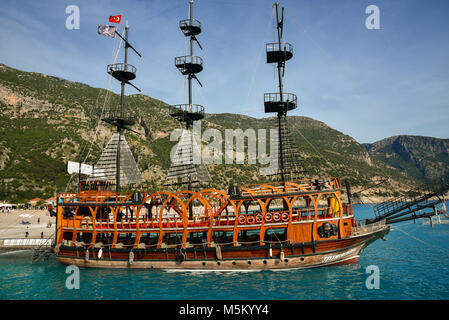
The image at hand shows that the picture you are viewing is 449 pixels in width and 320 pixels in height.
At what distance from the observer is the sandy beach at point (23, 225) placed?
35.1 meters

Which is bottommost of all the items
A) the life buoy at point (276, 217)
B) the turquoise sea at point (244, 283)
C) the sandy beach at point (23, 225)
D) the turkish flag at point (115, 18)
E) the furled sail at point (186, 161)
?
the turquoise sea at point (244, 283)

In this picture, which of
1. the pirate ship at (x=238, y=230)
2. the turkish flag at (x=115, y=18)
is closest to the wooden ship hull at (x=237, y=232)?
the pirate ship at (x=238, y=230)

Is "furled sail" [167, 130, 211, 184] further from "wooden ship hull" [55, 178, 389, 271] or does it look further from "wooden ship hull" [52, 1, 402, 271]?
"wooden ship hull" [55, 178, 389, 271]

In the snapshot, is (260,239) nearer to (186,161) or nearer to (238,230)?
(238,230)

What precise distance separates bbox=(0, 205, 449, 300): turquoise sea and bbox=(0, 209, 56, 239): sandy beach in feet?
51.1

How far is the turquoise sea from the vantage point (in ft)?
46.2

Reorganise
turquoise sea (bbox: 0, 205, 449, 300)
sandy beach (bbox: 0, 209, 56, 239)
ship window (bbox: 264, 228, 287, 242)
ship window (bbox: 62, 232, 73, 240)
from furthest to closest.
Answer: sandy beach (bbox: 0, 209, 56, 239) → ship window (bbox: 62, 232, 73, 240) → ship window (bbox: 264, 228, 287, 242) → turquoise sea (bbox: 0, 205, 449, 300)

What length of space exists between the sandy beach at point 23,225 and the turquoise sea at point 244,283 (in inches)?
613

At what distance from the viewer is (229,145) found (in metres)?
102

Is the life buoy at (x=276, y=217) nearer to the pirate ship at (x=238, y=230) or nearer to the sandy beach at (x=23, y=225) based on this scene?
the pirate ship at (x=238, y=230)

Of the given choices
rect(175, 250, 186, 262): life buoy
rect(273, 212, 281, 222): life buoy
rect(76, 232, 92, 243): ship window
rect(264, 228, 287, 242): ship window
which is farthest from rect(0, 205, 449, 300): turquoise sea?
rect(273, 212, 281, 222): life buoy

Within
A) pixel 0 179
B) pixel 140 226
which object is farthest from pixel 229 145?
pixel 140 226
